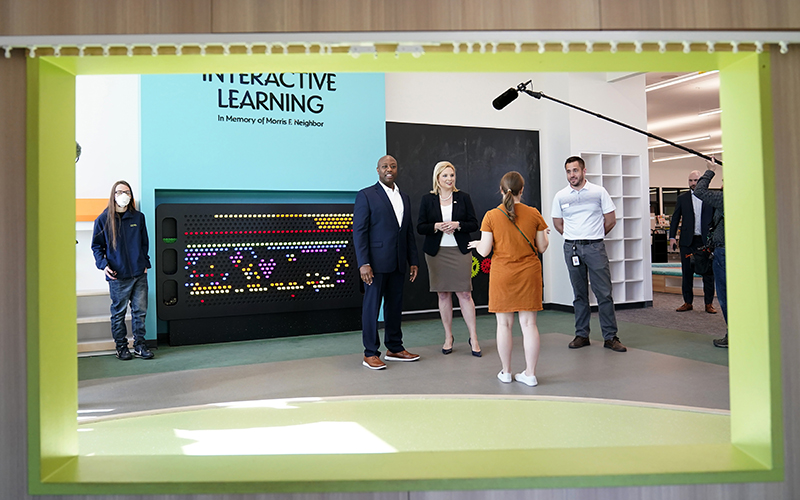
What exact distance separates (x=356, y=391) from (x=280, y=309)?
83.2 inches

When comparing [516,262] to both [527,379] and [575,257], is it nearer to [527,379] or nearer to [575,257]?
[527,379]

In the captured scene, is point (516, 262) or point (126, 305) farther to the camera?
point (126, 305)

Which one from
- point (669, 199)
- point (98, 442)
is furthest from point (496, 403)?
point (669, 199)

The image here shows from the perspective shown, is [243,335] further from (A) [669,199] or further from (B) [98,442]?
(A) [669,199]

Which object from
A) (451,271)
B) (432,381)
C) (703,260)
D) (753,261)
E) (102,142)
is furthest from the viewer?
(703,260)

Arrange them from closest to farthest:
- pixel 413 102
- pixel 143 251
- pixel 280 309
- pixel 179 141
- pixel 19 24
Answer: pixel 19 24 < pixel 143 251 < pixel 179 141 < pixel 280 309 < pixel 413 102

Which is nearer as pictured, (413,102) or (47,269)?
(47,269)

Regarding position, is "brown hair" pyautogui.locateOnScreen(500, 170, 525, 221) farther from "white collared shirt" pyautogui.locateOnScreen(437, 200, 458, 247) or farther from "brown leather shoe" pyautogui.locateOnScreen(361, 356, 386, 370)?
"brown leather shoe" pyautogui.locateOnScreen(361, 356, 386, 370)

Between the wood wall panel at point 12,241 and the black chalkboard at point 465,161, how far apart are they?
447 centimetres

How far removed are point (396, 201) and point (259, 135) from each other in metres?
1.83

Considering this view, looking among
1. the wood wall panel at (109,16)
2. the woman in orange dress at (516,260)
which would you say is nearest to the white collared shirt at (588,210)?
the woman in orange dress at (516,260)

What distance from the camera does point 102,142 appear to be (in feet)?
15.9

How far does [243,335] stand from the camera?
5.06m

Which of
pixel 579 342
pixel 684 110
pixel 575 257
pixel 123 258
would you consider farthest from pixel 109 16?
pixel 684 110
